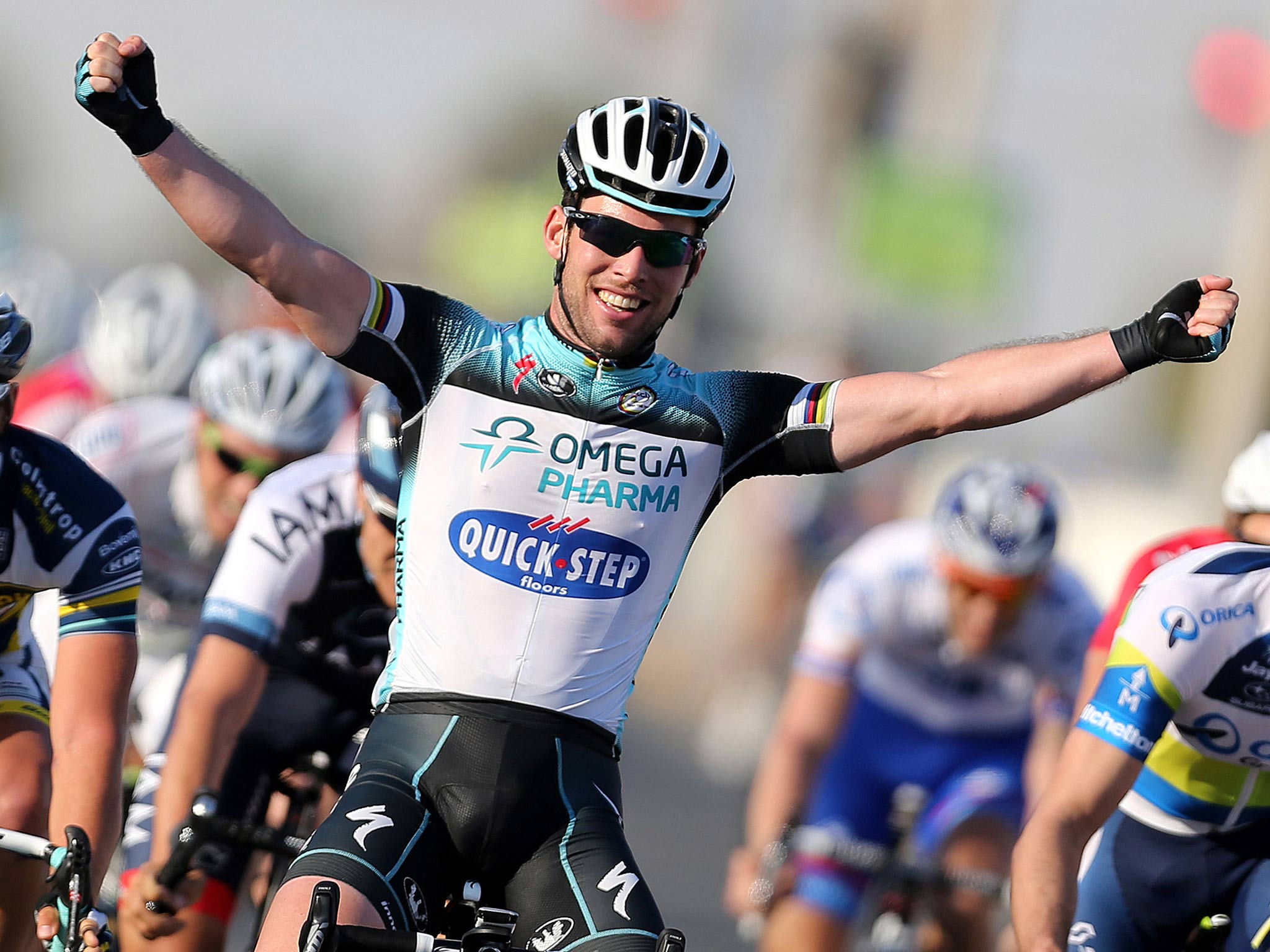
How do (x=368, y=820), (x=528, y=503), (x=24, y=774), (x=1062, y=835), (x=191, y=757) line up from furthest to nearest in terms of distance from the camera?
(x=191, y=757) < (x=24, y=774) < (x=1062, y=835) < (x=528, y=503) < (x=368, y=820)

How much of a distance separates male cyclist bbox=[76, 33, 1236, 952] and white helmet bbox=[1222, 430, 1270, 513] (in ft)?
3.84

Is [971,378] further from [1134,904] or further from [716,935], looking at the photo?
[716,935]

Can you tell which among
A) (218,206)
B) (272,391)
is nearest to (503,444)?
(218,206)

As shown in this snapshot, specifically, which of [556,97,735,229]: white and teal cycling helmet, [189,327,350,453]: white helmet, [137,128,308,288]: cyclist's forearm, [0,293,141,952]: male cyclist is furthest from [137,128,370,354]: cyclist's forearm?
[189,327,350,453]: white helmet

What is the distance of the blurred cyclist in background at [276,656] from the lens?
6023 millimetres

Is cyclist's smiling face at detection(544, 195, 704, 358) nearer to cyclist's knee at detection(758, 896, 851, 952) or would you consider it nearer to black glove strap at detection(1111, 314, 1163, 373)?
black glove strap at detection(1111, 314, 1163, 373)

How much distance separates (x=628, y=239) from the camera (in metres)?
4.46

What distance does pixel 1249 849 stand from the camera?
5.43 meters

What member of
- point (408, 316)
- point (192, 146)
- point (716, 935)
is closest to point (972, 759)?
point (716, 935)

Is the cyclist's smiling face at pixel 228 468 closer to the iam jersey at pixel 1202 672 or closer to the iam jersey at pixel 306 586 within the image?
the iam jersey at pixel 306 586

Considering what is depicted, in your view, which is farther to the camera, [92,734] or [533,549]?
[92,734]

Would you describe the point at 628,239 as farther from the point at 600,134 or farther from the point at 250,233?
the point at 250,233

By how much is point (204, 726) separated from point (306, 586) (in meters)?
0.65

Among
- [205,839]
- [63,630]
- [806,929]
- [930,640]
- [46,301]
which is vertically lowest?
[806,929]
